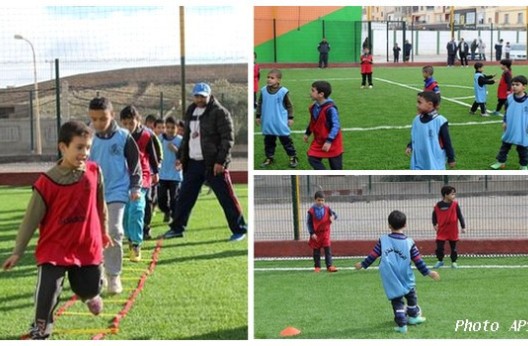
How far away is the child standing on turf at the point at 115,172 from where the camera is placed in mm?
4340

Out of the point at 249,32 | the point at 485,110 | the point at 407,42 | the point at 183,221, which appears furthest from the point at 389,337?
the point at 407,42

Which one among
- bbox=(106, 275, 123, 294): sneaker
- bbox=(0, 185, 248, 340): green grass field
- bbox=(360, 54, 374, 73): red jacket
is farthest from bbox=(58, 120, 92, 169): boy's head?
bbox=(360, 54, 374, 73): red jacket

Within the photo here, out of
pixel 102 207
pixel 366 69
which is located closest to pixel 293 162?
pixel 102 207

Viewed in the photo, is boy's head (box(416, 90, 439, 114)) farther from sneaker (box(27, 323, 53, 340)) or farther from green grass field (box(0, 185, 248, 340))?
sneaker (box(27, 323, 53, 340))

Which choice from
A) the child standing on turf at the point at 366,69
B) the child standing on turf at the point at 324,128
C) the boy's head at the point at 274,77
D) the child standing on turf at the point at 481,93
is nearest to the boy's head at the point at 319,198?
the child standing on turf at the point at 324,128

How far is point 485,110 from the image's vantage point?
32.5 ft

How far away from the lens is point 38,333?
3561 millimetres

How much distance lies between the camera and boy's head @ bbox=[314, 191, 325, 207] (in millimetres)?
6034

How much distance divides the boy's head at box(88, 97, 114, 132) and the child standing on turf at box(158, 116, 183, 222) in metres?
2.52

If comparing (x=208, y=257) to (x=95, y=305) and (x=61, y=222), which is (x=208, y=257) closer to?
(x=95, y=305)

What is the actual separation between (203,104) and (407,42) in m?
13.7

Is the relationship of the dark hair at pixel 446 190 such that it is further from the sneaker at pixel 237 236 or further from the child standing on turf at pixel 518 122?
the sneaker at pixel 237 236

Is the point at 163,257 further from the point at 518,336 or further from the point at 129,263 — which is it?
the point at 518,336

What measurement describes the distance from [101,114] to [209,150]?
1.39 m
